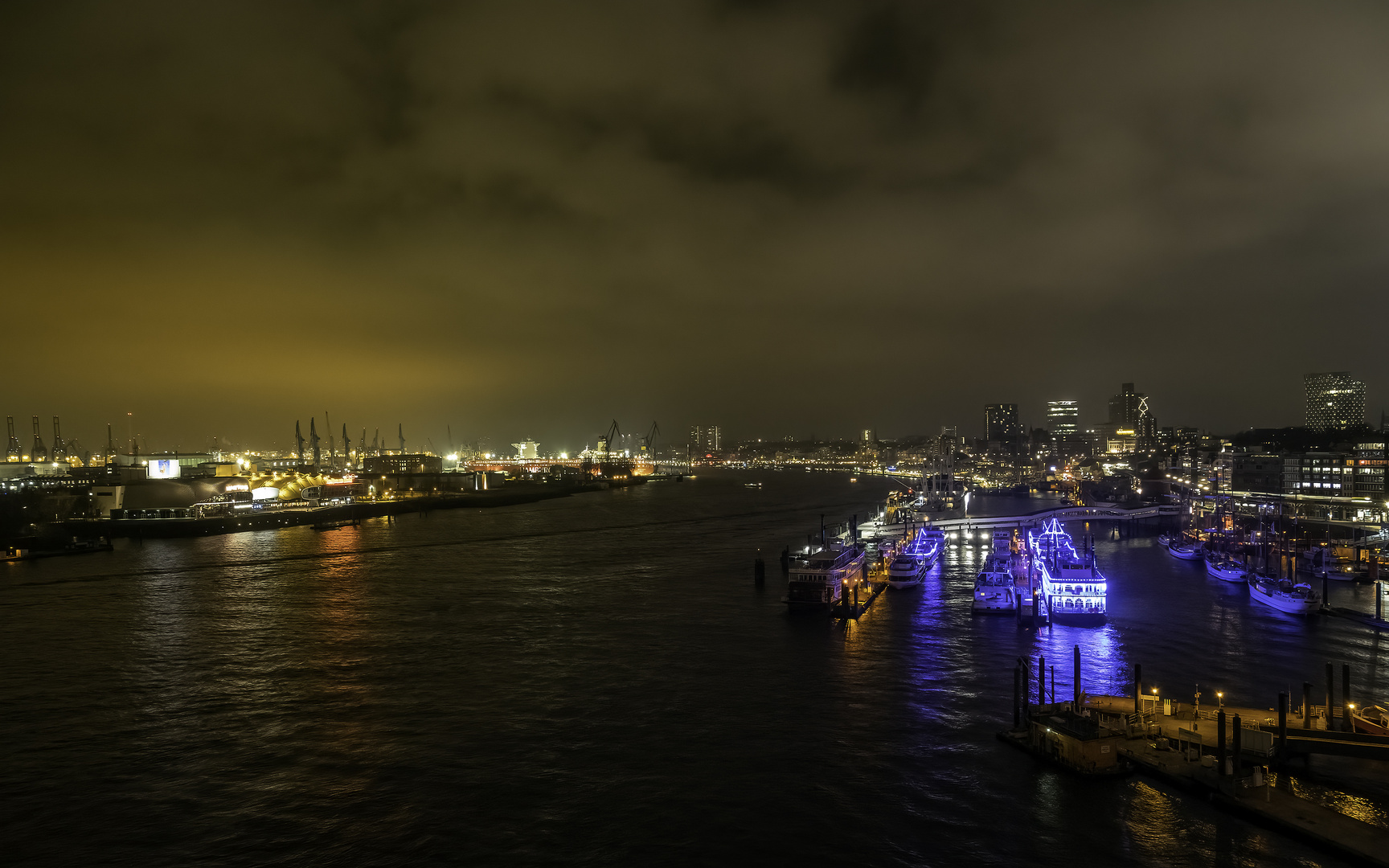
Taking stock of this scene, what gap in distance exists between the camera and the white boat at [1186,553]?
3154 cm

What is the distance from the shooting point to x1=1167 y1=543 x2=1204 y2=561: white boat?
31541 millimetres

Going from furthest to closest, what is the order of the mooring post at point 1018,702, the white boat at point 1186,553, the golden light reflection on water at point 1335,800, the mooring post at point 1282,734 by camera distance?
1. the white boat at point 1186,553
2. the mooring post at point 1018,702
3. the mooring post at point 1282,734
4. the golden light reflection on water at point 1335,800

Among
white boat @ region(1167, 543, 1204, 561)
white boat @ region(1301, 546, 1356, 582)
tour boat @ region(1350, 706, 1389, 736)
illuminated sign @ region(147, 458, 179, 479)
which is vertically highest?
illuminated sign @ region(147, 458, 179, 479)

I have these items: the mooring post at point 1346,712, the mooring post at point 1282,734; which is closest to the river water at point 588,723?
the mooring post at point 1282,734

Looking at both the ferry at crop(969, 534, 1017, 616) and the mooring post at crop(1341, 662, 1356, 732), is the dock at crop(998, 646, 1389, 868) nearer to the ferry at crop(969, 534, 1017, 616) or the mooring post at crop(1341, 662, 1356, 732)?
the mooring post at crop(1341, 662, 1356, 732)

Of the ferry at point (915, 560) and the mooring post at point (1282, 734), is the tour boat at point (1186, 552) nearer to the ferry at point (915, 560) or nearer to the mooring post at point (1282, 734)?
A: the ferry at point (915, 560)

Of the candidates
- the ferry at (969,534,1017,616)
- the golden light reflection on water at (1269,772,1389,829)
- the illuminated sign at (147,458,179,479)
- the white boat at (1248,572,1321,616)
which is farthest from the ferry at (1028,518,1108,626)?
the illuminated sign at (147,458,179,479)

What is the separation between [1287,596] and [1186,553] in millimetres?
12564

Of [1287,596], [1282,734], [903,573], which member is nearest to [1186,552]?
[1287,596]

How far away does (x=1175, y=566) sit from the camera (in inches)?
1180

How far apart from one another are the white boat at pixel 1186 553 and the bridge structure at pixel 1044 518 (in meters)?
5.15

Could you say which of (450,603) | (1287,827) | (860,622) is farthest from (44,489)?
(1287,827)

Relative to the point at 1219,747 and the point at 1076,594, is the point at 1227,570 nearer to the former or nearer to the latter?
the point at 1076,594

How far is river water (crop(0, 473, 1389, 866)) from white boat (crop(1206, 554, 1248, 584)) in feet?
3.84
